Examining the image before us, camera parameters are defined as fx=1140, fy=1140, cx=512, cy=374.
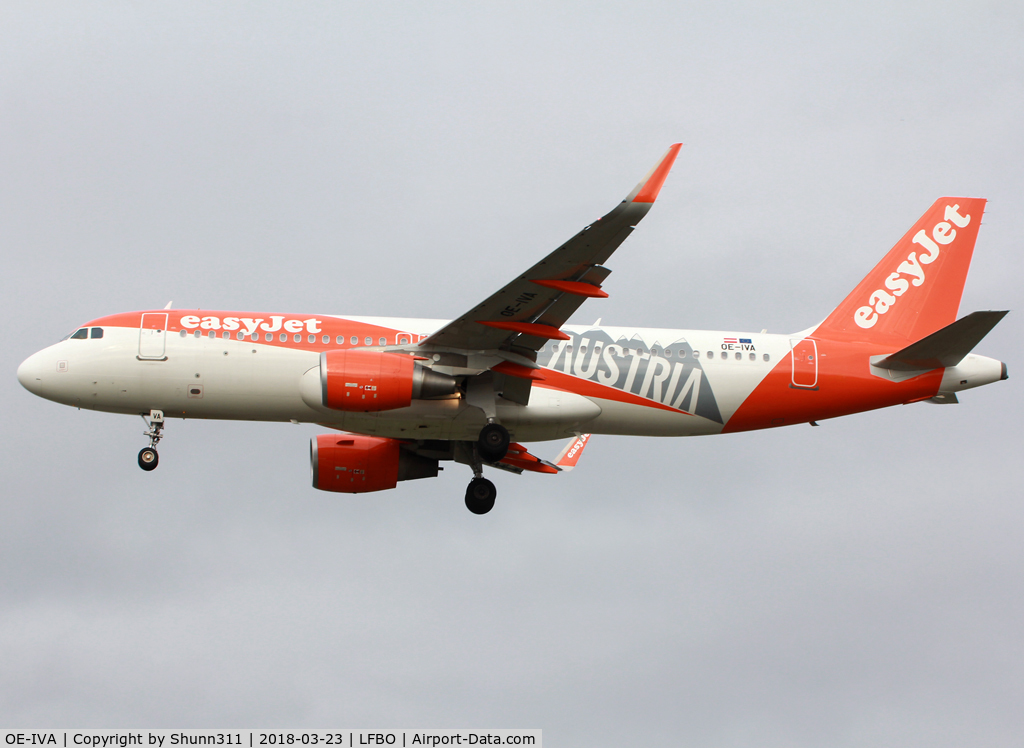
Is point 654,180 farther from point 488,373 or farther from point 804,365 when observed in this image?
point 804,365

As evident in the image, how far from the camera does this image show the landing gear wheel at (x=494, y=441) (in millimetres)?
30422

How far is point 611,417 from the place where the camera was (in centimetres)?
3142

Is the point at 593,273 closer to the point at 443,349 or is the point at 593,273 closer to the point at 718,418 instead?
the point at 443,349

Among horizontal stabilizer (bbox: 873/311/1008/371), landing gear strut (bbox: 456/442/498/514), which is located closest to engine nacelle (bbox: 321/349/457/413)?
landing gear strut (bbox: 456/442/498/514)

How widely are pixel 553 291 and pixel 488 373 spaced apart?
3488 millimetres

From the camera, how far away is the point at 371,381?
28812 millimetres

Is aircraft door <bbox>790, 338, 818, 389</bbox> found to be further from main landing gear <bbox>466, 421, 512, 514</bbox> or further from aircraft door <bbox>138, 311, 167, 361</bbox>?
aircraft door <bbox>138, 311, 167, 361</bbox>

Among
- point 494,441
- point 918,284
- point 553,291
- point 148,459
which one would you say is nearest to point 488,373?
point 494,441

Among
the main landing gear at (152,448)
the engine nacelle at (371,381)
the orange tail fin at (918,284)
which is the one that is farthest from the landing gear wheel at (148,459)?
the orange tail fin at (918,284)

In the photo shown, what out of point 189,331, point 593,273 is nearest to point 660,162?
point 593,273

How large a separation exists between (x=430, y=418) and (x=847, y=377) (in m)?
11.9

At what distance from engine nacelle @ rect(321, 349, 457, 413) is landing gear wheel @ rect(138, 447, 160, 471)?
5.76 m

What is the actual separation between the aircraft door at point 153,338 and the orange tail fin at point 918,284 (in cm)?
1857

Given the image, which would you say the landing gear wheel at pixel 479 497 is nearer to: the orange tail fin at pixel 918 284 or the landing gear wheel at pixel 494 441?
the landing gear wheel at pixel 494 441
